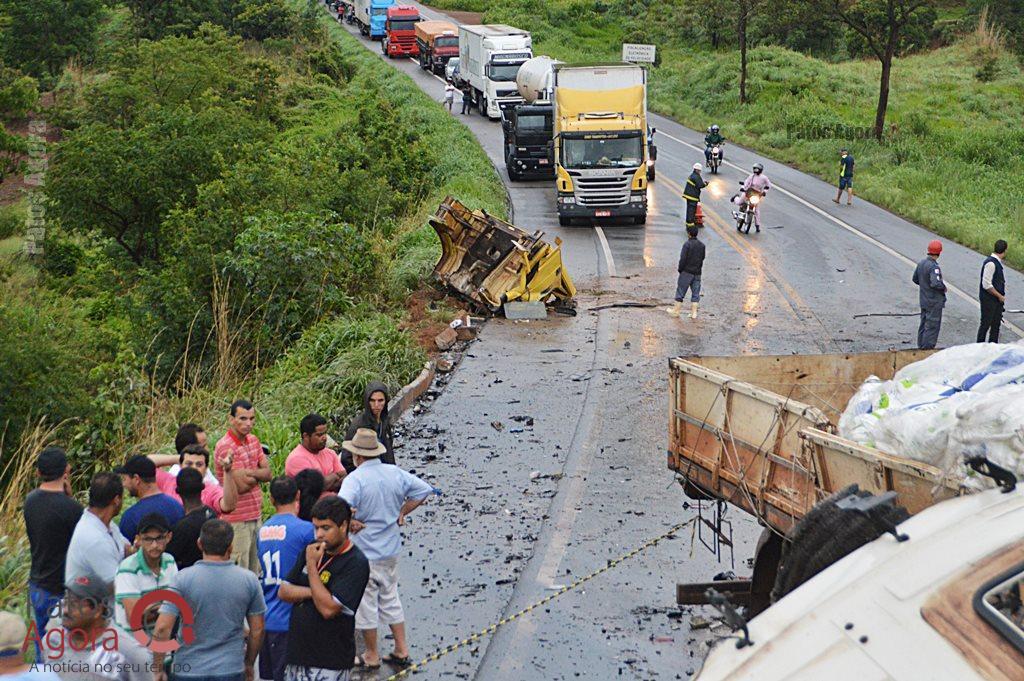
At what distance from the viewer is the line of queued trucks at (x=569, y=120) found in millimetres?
28594

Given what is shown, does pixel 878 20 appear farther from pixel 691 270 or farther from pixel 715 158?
pixel 691 270

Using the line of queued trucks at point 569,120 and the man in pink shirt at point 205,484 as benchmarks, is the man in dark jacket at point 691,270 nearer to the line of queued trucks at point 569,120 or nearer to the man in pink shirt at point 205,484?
the line of queued trucks at point 569,120

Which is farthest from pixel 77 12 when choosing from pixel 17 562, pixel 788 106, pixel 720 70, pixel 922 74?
pixel 17 562

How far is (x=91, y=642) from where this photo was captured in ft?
22.2

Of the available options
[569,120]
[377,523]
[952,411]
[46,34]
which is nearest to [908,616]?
[952,411]

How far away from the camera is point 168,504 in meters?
7.63

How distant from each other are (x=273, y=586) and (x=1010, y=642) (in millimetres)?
4331

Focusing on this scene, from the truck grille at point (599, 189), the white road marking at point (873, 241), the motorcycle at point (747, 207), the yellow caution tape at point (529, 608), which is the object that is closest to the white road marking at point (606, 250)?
the truck grille at point (599, 189)

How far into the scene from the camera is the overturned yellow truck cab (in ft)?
66.0

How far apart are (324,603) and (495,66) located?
4113 centimetres

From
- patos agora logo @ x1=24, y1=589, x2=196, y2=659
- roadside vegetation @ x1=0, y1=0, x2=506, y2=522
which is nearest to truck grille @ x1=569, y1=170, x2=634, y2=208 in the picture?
roadside vegetation @ x1=0, y1=0, x2=506, y2=522

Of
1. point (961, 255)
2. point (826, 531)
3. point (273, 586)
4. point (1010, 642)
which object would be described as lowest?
point (961, 255)

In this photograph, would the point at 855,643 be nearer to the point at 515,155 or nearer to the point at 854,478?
the point at 854,478

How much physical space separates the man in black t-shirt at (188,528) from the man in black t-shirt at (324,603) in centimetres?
78
